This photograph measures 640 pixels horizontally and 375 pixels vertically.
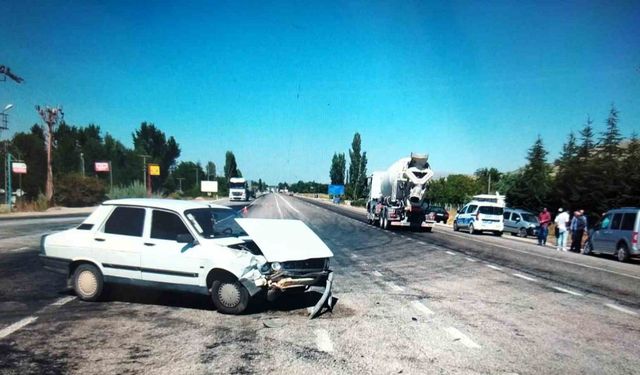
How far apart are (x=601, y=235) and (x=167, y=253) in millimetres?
20038

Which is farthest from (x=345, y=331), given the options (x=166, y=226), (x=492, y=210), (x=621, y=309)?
(x=492, y=210)

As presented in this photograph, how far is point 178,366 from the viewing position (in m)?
5.36

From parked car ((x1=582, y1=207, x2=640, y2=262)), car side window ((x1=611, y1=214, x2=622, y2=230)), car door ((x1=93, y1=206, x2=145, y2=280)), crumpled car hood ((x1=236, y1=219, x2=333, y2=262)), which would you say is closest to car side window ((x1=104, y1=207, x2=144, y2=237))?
car door ((x1=93, y1=206, x2=145, y2=280))

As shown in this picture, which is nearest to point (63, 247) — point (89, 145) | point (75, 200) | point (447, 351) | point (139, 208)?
point (139, 208)

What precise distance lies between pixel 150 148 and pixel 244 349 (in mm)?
105216

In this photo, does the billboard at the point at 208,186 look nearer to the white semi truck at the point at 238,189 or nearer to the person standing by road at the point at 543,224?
the white semi truck at the point at 238,189

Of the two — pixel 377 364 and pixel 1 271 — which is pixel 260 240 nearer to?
pixel 377 364

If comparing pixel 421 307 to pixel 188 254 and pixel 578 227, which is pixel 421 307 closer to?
pixel 188 254

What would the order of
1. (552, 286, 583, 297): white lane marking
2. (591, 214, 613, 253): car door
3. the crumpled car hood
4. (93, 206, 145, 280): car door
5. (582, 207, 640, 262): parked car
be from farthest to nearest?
(591, 214, 613, 253): car door → (582, 207, 640, 262): parked car → (552, 286, 583, 297): white lane marking → (93, 206, 145, 280): car door → the crumpled car hood

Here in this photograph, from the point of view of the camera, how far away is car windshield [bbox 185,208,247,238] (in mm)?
8141

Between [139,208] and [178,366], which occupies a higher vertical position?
[139,208]

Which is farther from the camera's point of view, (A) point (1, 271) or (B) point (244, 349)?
(A) point (1, 271)

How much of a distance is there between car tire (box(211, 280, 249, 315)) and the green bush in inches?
2010

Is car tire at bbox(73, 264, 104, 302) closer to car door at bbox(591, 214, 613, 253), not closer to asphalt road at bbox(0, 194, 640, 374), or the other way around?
asphalt road at bbox(0, 194, 640, 374)
